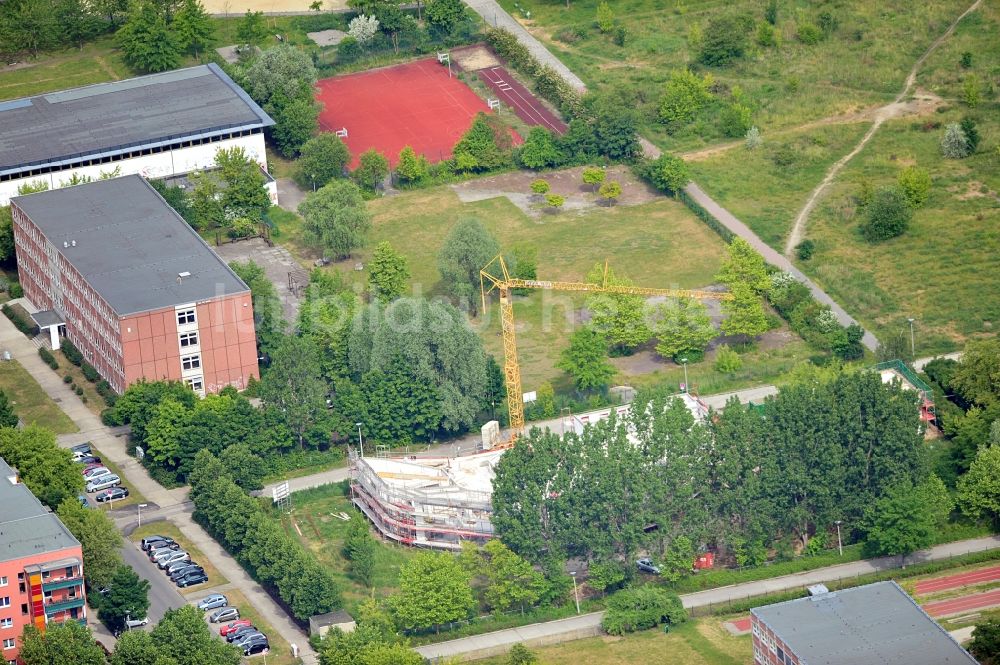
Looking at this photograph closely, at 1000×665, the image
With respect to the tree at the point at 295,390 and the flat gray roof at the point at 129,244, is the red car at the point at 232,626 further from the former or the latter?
the flat gray roof at the point at 129,244

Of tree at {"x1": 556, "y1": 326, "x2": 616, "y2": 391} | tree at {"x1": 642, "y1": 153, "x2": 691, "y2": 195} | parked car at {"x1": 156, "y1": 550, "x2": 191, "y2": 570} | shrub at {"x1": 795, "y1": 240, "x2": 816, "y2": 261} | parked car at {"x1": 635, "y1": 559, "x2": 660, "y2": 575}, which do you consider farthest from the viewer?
tree at {"x1": 642, "y1": 153, "x2": 691, "y2": 195}

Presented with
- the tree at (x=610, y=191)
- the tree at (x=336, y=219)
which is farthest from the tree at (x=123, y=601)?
the tree at (x=610, y=191)

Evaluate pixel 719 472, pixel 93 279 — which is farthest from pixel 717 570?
pixel 93 279

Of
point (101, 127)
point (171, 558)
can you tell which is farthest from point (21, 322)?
point (171, 558)

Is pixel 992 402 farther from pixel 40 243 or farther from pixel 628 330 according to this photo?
pixel 40 243

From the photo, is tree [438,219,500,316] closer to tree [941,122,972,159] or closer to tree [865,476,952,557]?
tree [865,476,952,557]

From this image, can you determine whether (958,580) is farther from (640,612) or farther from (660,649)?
(640,612)

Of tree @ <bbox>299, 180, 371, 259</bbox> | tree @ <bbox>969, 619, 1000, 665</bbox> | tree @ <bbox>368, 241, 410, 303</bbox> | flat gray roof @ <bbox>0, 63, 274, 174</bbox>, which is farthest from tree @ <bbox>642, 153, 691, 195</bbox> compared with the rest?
tree @ <bbox>969, 619, 1000, 665</bbox>
